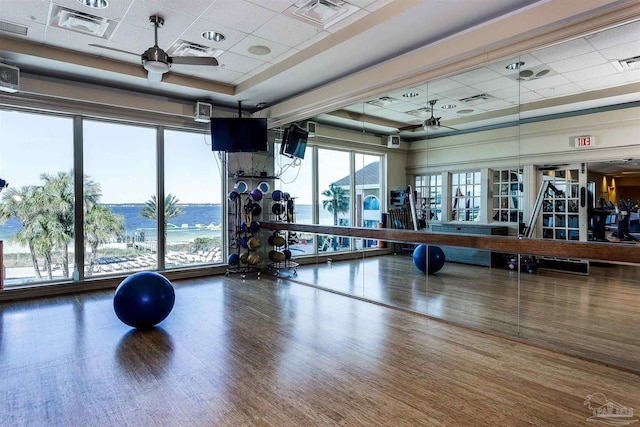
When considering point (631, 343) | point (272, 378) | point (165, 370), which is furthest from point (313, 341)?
point (631, 343)

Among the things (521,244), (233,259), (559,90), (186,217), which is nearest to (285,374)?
(521,244)

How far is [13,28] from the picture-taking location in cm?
480

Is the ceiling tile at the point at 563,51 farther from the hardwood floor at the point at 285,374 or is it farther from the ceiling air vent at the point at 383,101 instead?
the hardwood floor at the point at 285,374

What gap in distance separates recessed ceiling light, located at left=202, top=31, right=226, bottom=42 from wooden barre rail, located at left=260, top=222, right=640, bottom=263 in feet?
11.5

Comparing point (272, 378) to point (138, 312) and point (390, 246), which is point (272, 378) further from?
point (390, 246)

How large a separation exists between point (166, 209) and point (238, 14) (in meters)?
4.43

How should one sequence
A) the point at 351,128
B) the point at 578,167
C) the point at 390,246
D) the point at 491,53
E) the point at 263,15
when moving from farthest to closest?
the point at 351,128, the point at 390,246, the point at 263,15, the point at 491,53, the point at 578,167

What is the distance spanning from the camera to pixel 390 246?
19.0ft

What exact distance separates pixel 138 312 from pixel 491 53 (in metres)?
5.05

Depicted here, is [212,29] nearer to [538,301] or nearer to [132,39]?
[132,39]

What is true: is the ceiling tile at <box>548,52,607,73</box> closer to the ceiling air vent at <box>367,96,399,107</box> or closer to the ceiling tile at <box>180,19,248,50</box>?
the ceiling air vent at <box>367,96,399,107</box>

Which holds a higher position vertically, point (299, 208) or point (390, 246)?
point (299, 208)

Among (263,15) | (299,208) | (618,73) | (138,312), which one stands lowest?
(138,312)

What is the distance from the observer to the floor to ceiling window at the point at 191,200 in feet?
25.3
